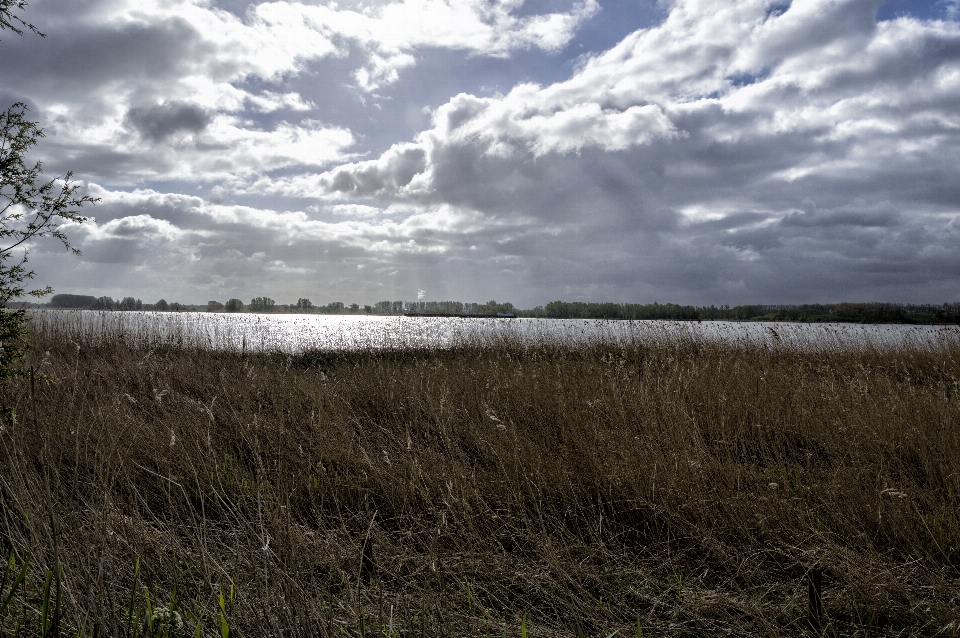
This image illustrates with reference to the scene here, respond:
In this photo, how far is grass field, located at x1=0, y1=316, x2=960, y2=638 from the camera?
95.5 inches

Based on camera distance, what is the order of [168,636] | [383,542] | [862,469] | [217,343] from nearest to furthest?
[168,636], [383,542], [862,469], [217,343]

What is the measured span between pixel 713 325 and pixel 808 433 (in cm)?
1262

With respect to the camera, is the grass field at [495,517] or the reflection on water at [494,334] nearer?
the grass field at [495,517]

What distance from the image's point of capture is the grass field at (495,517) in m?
2.43

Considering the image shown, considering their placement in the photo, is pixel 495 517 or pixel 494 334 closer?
pixel 495 517

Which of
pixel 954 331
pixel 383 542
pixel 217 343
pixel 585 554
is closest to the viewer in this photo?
pixel 383 542

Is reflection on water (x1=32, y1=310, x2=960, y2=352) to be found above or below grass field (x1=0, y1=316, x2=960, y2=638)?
above

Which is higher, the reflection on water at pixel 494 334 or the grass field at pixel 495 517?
the reflection on water at pixel 494 334

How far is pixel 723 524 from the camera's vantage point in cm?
365

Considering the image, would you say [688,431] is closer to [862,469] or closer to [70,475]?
[862,469]

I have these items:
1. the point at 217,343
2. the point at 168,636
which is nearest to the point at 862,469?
the point at 168,636

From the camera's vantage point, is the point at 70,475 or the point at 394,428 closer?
the point at 70,475

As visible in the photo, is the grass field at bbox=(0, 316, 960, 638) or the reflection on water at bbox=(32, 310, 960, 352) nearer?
the grass field at bbox=(0, 316, 960, 638)

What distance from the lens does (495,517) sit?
3484mm
